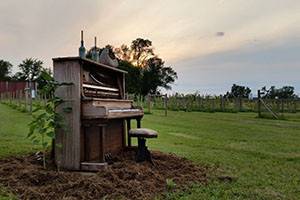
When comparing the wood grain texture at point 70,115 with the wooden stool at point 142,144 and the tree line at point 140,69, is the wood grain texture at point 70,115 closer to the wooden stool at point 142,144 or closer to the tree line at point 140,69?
the wooden stool at point 142,144

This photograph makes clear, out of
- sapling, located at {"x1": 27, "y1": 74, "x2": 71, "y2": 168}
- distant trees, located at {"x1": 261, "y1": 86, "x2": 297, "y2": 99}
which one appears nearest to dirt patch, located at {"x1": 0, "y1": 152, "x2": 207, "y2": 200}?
sapling, located at {"x1": 27, "y1": 74, "x2": 71, "y2": 168}

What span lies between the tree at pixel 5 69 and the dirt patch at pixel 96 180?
73714mm

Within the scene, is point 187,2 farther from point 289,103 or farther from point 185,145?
point 289,103

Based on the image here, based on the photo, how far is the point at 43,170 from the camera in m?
5.14

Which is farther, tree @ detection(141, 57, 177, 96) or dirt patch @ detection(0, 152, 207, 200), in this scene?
tree @ detection(141, 57, 177, 96)

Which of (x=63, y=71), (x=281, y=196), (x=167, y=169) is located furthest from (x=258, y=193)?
(x=63, y=71)

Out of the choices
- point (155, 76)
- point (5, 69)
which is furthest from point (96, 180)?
point (5, 69)

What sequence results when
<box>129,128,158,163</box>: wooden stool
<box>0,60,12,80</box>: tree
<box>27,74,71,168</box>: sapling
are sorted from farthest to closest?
1. <box>0,60,12,80</box>: tree
2. <box>129,128,158,163</box>: wooden stool
3. <box>27,74,71,168</box>: sapling

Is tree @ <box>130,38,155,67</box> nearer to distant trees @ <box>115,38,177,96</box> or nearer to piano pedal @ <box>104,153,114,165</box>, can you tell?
distant trees @ <box>115,38,177,96</box>

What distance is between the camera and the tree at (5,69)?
74438 mm

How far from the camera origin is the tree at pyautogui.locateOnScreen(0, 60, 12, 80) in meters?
74.4

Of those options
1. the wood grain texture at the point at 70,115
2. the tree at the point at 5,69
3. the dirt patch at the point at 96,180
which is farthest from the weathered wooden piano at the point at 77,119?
the tree at the point at 5,69

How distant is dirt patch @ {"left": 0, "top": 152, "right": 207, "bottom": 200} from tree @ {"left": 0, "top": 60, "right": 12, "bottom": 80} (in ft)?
242

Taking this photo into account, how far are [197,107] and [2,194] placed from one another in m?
34.2
